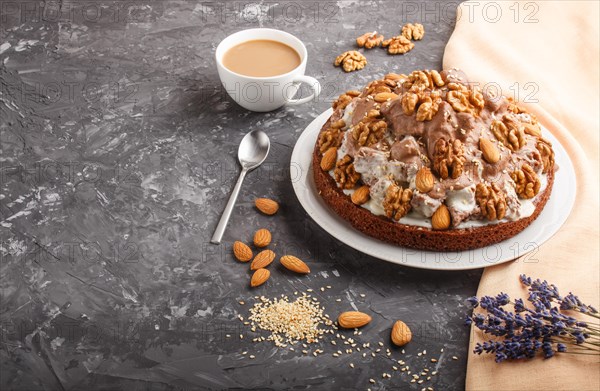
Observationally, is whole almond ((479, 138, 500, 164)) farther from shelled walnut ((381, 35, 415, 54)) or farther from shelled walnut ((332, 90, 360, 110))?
shelled walnut ((381, 35, 415, 54))

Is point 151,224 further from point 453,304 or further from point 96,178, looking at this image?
point 453,304

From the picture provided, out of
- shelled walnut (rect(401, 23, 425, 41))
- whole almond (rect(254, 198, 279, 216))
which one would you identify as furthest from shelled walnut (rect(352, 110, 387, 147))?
shelled walnut (rect(401, 23, 425, 41))

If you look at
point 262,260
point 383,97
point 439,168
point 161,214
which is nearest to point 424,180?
point 439,168

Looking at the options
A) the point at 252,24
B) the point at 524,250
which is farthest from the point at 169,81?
the point at 524,250

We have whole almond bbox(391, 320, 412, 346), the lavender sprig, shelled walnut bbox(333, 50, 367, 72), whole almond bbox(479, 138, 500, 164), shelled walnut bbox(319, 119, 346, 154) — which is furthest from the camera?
shelled walnut bbox(333, 50, 367, 72)

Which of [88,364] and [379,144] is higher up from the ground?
[379,144]

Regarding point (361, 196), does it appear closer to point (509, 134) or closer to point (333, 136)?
point (333, 136)
